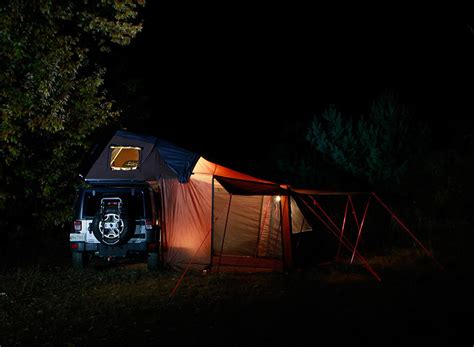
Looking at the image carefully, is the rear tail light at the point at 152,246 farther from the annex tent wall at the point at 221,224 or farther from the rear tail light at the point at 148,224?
the annex tent wall at the point at 221,224

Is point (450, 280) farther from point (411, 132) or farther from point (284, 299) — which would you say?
point (411, 132)

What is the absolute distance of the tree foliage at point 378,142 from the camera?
66.9ft

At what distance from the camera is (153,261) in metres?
10.5

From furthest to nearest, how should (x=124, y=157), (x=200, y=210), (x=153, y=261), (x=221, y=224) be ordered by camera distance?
1. (x=124, y=157)
2. (x=221, y=224)
3. (x=200, y=210)
4. (x=153, y=261)

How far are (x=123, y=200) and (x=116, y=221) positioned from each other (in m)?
0.49

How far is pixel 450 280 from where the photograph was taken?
9047 millimetres

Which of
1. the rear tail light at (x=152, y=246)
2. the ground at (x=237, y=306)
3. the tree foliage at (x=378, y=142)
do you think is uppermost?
the tree foliage at (x=378, y=142)

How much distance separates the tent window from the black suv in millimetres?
890

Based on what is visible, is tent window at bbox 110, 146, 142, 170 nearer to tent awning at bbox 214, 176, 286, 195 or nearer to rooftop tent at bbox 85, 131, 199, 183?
rooftop tent at bbox 85, 131, 199, 183

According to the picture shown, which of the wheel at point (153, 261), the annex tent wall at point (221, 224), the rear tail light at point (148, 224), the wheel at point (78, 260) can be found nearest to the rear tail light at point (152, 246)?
the wheel at point (153, 261)

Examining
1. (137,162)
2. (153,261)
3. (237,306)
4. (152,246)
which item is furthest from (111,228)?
(237,306)

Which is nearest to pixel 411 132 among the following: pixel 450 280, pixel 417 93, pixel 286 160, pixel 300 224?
pixel 286 160

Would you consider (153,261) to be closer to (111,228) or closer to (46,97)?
(111,228)

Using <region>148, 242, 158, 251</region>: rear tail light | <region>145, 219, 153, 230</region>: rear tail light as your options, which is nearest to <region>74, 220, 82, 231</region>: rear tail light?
<region>145, 219, 153, 230</region>: rear tail light
